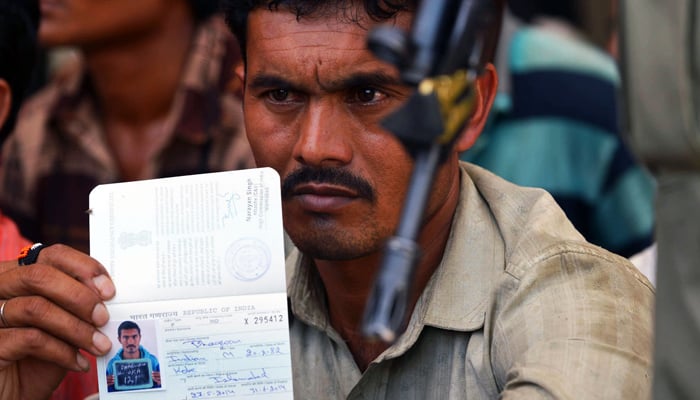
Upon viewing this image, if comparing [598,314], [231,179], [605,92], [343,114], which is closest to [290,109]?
[343,114]

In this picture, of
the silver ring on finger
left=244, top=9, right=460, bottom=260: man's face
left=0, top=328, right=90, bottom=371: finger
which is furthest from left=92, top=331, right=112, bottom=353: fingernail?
left=244, top=9, right=460, bottom=260: man's face

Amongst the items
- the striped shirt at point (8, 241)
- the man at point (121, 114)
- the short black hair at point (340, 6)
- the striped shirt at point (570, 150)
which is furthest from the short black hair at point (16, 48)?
the striped shirt at point (570, 150)

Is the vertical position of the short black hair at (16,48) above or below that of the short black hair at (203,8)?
below

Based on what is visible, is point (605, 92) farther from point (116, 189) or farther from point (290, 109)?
point (116, 189)

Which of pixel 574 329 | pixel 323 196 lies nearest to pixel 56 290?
pixel 323 196

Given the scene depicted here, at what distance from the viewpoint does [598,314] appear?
2320 mm

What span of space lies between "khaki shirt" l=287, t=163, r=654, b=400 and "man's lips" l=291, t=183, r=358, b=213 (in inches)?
12.5

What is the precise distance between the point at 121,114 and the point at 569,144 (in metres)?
1.93

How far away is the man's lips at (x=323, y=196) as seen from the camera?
2.49m

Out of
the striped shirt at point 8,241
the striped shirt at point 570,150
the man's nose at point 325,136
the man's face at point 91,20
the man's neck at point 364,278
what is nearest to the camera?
the man's nose at point 325,136

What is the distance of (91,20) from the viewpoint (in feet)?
15.7

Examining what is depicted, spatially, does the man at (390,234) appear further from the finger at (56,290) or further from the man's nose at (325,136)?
the finger at (56,290)

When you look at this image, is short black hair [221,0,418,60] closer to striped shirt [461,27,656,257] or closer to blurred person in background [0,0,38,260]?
blurred person in background [0,0,38,260]

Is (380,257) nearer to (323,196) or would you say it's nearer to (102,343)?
(323,196)
